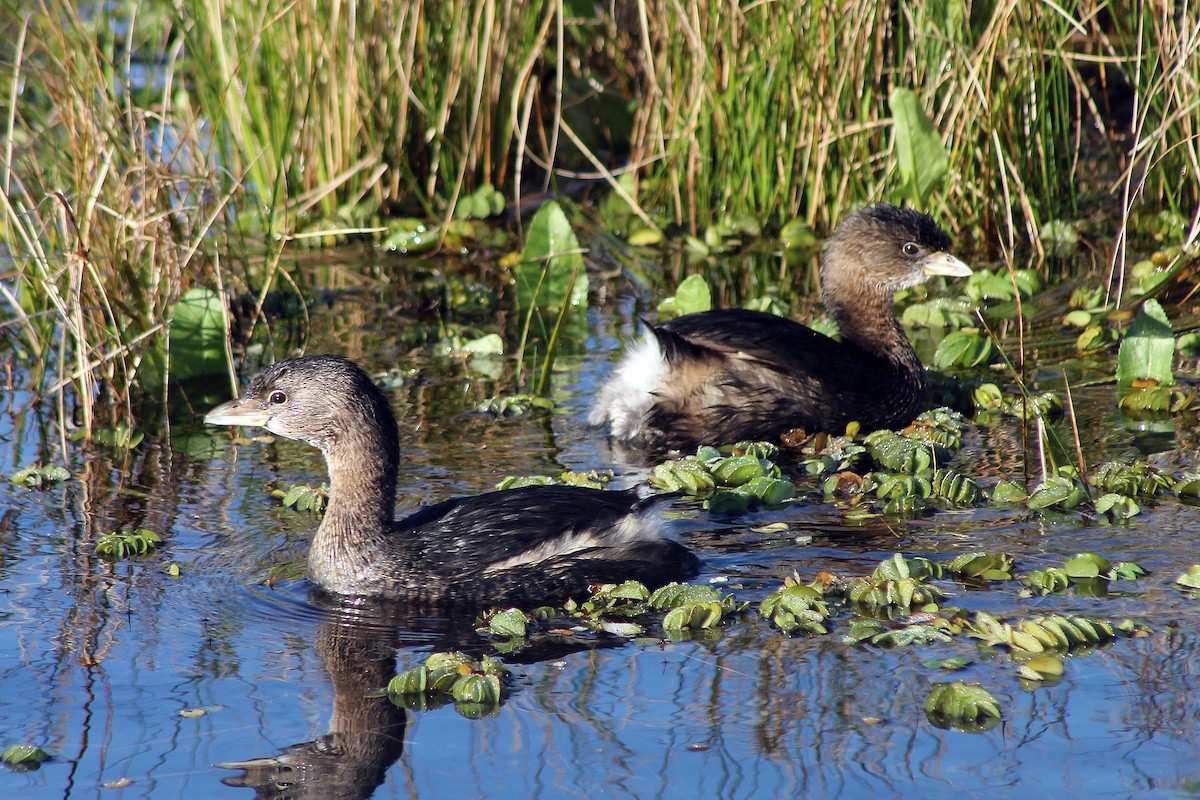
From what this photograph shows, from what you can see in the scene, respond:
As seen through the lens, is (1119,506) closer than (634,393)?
Yes

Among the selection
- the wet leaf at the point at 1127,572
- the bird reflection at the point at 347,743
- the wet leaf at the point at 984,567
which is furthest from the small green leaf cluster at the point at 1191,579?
the bird reflection at the point at 347,743

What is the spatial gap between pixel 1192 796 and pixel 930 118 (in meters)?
5.44

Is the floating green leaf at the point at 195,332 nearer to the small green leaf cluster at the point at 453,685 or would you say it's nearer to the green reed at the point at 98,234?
the green reed at the point at 98,234

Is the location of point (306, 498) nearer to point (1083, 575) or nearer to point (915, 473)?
point (915, 473)

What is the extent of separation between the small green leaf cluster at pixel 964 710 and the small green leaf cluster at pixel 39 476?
3759 mm

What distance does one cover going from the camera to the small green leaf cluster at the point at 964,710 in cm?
400

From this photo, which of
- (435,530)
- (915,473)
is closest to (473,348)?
(915,473)

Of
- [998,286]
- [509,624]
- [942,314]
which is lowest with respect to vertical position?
[509,624]

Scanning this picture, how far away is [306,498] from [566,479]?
101 cm

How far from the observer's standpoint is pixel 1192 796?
3588 millimetres

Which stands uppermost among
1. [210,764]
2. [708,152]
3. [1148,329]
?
[708,152]

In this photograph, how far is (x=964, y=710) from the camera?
4012 mm

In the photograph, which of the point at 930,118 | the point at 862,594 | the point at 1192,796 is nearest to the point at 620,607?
the point at 862,594

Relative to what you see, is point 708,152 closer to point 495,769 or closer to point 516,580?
point 516,580
